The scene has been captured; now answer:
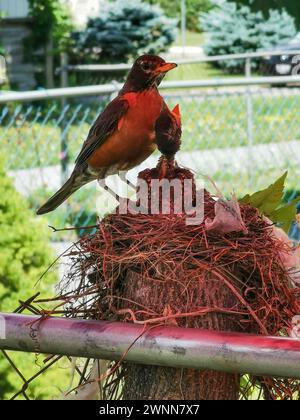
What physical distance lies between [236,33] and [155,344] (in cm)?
1928

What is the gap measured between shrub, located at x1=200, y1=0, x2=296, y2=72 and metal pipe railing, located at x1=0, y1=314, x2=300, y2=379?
56.9 ft

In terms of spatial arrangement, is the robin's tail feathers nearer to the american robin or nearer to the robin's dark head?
the american robin

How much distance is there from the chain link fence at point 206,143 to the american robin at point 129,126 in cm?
417

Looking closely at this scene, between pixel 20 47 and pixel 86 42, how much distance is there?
1431 millimetres

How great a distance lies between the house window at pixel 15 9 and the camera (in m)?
18.8

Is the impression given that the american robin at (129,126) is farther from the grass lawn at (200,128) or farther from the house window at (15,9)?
the house window at (15,9)

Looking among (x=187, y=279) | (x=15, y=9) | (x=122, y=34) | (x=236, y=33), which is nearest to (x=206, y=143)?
(x=187, y=279)

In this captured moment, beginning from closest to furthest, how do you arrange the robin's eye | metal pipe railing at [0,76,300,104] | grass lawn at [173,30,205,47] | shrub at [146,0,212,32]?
the robin's eye
metal pipe railing at [0,76,300,104]
shrub at [146,0,212,32]
grass lawn at [173,30,205,47]

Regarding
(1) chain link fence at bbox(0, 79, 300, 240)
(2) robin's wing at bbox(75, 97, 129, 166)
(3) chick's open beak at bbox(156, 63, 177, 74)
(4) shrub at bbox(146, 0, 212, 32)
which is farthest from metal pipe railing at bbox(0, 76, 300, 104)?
(4) shrub at bbox(146, 0, 212, 32)

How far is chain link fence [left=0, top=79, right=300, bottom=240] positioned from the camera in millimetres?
7500

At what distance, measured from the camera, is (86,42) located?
19469 mm
